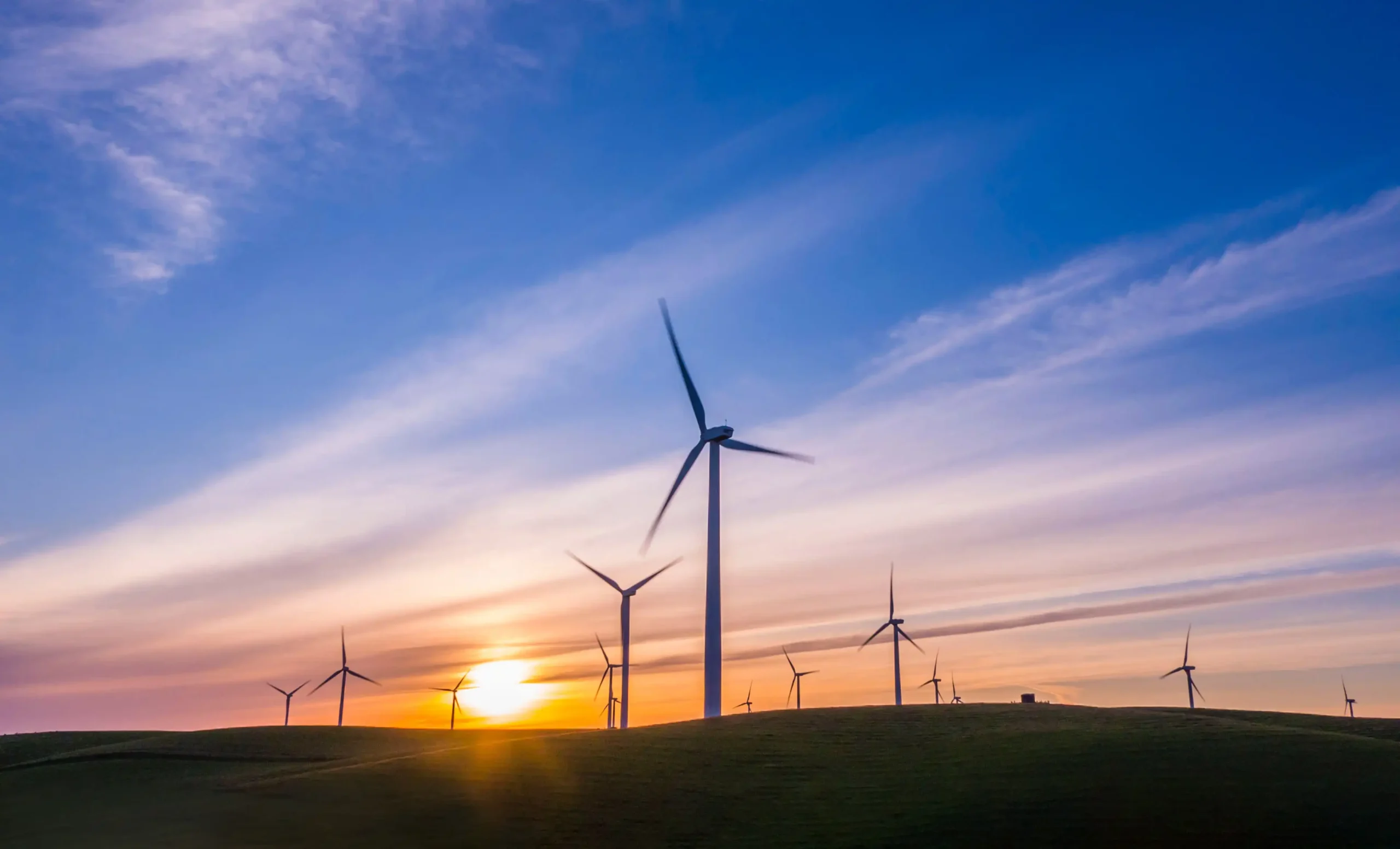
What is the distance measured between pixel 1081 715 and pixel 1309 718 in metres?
19.1

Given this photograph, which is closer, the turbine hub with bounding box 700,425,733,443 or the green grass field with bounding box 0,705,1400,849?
the green grass field with bounding box 0,705,1400,849

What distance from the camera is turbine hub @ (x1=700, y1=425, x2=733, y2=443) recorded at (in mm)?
84125

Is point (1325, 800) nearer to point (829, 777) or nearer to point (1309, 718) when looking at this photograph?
point (829, 777)

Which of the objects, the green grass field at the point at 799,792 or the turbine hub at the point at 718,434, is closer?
the green grass field at the point at 799,792

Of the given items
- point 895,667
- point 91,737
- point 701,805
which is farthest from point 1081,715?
point 91,737

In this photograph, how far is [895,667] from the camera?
119m

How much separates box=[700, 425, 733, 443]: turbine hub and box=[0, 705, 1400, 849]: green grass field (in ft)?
70.8

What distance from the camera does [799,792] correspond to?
55.2 m

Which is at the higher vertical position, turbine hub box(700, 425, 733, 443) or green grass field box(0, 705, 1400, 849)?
turbine hub box(700, 425, 733, 443)

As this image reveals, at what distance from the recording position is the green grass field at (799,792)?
156ft

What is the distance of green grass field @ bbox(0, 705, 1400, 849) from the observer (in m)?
47.6

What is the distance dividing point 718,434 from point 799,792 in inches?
1345

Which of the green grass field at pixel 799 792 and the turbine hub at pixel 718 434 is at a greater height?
the turbine hub at pixel 718 434

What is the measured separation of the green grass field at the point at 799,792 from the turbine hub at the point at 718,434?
21573 millimetres
